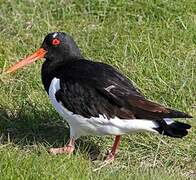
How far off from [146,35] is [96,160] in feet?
6.34

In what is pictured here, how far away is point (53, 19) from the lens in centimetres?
770

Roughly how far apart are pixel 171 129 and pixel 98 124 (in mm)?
545

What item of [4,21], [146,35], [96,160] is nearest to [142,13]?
[146,35]

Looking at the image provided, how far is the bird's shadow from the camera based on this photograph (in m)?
5.84

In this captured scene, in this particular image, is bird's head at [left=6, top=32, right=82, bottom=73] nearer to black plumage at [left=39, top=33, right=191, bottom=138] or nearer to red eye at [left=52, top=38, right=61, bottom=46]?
red eye at [left=52, top=38, right=61, bottom=46]

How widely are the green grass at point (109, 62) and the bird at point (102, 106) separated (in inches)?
9.7

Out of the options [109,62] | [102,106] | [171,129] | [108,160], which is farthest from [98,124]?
[109,62]

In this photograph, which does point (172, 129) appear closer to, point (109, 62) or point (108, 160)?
point (108, 160)

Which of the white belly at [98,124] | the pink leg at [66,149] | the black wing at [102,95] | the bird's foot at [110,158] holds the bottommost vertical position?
the bird's foot at [110,158]

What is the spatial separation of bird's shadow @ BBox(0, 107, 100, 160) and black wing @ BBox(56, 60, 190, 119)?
48cm

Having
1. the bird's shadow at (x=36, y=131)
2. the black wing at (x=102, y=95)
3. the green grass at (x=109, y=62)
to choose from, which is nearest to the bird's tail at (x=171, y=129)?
the black wing at (x=102, y=95)

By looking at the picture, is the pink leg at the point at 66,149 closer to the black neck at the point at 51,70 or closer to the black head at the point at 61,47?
the black neck at the point at 51,70

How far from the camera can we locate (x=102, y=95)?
5.39 m

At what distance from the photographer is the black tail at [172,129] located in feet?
17.3
